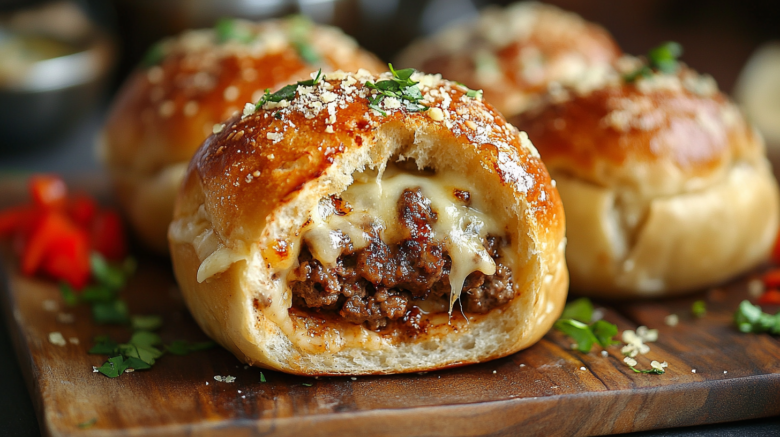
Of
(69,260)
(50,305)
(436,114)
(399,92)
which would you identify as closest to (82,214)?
(69,260)

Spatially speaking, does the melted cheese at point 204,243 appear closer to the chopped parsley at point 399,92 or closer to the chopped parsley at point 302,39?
the chopped parsley at point 399,92

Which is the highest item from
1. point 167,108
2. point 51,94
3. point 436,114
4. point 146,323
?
point 436,114

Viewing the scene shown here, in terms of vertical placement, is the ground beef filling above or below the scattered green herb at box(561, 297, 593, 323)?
above

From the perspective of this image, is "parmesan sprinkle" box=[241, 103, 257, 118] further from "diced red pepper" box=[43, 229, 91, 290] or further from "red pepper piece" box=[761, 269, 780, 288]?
"red pepper piece" box=[761, 269, 780, 288]

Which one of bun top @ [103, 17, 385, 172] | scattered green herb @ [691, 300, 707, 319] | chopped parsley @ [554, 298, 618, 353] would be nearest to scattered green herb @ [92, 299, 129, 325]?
bun top @ [103, 17, 385, 172]

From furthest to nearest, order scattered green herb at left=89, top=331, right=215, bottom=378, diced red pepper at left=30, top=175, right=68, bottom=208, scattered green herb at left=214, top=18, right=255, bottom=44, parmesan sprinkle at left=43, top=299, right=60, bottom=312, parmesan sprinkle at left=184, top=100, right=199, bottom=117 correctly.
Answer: scattered green herb at left=214, top=18, right=255, bottom=44 → diced red pepper at left=30, top=175, right=68, bottom=208 → parmesan sprinkle at left=184, top=100, right=199, bottom=117 → parmesan sprinkle at left=43, top=299, right=60, bottom=312 → scattered green herb at left=89, top=331, right=215, bottom=378

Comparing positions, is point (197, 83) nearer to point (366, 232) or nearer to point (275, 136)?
point (275, 136)

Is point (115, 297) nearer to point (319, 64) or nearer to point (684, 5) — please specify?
point (319, 64)
